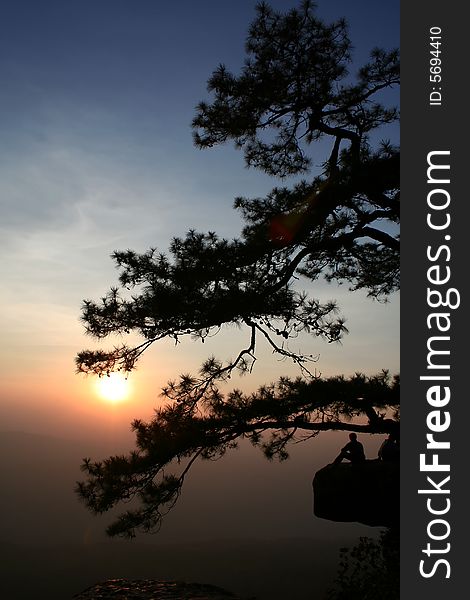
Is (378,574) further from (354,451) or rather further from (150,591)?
(150,591)

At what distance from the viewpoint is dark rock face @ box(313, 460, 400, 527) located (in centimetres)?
720

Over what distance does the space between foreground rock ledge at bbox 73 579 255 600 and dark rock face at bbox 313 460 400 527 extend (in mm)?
1955

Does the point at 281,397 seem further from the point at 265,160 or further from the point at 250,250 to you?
the point at 265,160

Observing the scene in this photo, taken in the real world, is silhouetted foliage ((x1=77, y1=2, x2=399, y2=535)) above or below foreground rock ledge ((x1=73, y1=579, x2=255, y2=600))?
above

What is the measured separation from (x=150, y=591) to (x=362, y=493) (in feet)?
12.4

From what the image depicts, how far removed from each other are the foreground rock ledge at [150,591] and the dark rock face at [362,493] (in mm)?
1955

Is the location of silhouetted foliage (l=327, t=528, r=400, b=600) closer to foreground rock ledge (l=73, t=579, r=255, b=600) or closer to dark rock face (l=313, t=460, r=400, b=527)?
dark rock face (l=313, t=460, r=400, b=527)

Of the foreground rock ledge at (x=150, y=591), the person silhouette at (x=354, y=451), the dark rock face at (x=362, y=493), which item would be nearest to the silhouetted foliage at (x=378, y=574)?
the dark rock face at (x=362, y=493)

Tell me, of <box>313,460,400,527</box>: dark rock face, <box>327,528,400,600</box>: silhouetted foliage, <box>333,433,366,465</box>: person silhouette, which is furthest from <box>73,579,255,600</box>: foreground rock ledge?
<box>333,433,366,465</box>: person silhouette

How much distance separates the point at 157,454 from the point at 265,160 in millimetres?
4632

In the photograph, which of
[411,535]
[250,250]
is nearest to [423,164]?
[250,250]

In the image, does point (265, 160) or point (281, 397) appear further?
point (265, 160)

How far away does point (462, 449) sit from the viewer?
4277mm

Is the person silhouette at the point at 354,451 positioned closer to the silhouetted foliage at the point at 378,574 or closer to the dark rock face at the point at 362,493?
the dark rock face at the point at 362,493
